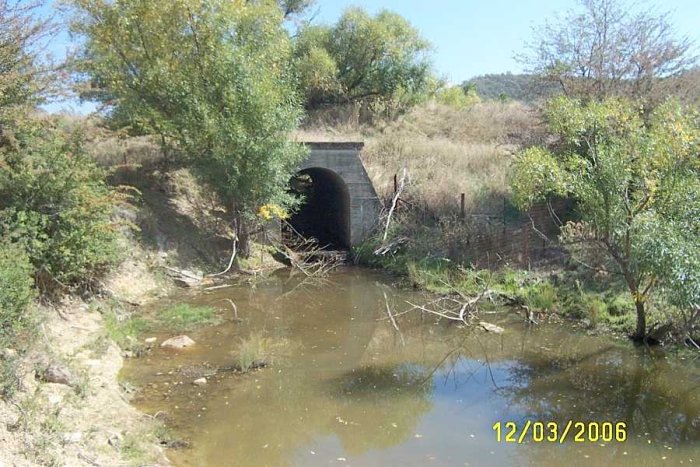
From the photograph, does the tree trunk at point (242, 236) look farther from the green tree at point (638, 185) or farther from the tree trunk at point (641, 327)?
the tree trunk at point (641, 327)

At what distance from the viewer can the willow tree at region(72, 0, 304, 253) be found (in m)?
16.0

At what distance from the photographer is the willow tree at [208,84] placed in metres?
16.0

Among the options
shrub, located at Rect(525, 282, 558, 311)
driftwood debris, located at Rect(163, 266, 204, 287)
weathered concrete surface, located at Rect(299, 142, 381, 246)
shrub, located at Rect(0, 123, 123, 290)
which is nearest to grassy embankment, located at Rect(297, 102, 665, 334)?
shrub, located at Rect(525, 282, 558, 311)

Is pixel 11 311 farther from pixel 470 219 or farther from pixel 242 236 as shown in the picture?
pixel 470 219

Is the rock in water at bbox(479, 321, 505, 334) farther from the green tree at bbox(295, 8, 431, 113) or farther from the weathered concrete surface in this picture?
the green tree at bbox(295, 8, 431, 113)

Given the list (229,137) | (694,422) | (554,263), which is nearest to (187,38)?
(229,137)

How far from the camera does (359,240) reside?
19812mm

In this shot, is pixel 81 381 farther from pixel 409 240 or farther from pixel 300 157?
pixel 409 240

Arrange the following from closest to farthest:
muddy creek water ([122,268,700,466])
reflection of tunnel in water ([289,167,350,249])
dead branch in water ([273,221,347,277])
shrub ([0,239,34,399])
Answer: shrub ([0,239,34,399]) < muddy creek water ([122,268,700,466]) < dead branch in water ([273,221,347,277]) < reflection of tunnel in water ([289,167,350,249])

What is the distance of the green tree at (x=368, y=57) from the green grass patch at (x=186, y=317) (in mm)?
18922

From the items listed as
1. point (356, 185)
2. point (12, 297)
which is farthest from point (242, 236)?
point (12, 297)
